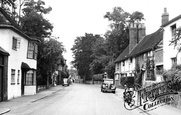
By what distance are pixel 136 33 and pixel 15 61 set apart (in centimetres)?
2701

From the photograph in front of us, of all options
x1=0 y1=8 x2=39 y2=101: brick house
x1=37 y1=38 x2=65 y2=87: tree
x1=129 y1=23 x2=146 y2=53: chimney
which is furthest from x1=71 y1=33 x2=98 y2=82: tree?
x1=0 y1=8 x2=39 y2=101: brick house

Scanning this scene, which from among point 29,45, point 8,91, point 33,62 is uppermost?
point 29,45

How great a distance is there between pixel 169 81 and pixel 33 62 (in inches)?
649

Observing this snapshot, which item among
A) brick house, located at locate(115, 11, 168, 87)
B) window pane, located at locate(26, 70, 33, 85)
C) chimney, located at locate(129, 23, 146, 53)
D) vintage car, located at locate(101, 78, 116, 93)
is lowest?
vintage car, located at locate(101, 78, 116, 93)

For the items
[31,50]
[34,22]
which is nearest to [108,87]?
[31,50]

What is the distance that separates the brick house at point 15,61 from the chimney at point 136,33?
20959 millimetres

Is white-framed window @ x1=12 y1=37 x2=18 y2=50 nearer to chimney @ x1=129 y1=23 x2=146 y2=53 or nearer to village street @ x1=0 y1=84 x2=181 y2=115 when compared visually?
village street @ x1=0 y1=84 x2=181 y2=115

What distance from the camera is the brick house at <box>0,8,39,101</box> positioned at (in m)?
20.0

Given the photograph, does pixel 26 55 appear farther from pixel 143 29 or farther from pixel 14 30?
pixel 143 29

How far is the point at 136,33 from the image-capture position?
148 ft

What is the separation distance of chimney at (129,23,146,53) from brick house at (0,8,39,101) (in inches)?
825

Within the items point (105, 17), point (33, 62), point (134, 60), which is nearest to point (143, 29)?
point (134, 60)

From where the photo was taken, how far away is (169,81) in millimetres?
16547

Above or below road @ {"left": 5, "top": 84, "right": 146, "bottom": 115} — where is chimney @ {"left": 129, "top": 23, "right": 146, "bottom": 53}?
above
